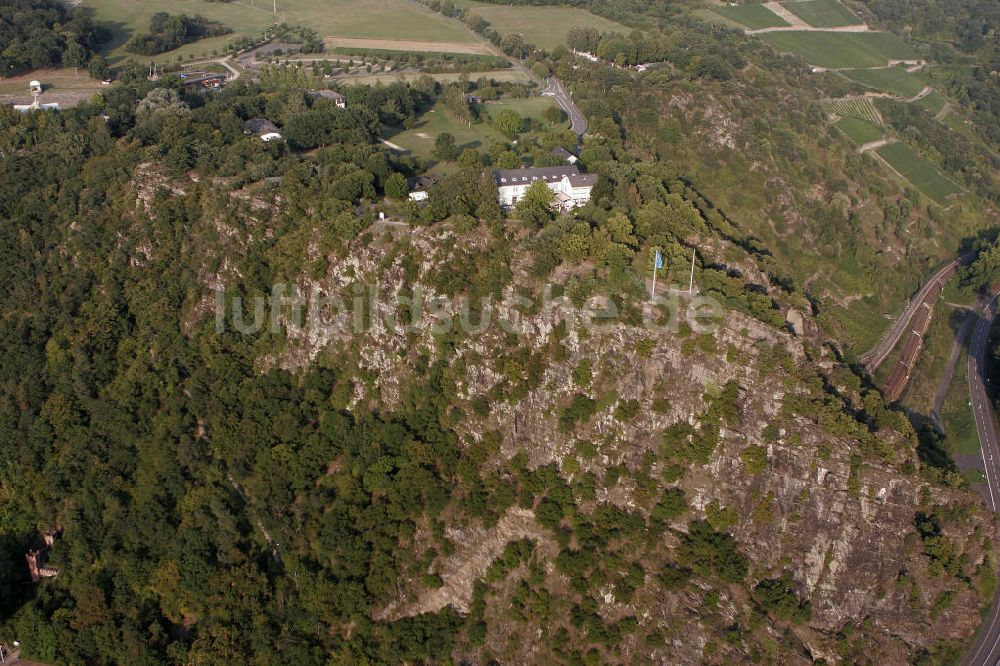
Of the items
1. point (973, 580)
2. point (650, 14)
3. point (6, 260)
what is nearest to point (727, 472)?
point (973, 580)

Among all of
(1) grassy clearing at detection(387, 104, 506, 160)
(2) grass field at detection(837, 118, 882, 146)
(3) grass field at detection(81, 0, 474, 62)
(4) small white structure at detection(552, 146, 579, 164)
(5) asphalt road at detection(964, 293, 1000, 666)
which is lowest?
(5) asphalt road at detection(964, 293, 1000, 666)

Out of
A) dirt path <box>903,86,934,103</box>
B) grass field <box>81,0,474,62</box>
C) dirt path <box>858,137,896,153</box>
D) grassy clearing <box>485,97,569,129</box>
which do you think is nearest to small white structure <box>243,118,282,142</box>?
grassy clearing <box>485,97,569,129</box>

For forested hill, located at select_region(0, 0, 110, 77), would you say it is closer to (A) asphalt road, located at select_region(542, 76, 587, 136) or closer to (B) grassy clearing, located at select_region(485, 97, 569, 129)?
(B) grassy clearing, located at select_region(485, 97, 569, 129)

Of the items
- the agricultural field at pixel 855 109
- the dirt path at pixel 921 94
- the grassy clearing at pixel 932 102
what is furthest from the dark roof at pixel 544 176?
the dirt path at pixel 921 94

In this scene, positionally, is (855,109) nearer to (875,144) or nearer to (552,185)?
(875,144)

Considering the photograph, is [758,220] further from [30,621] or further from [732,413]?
[30,621]
